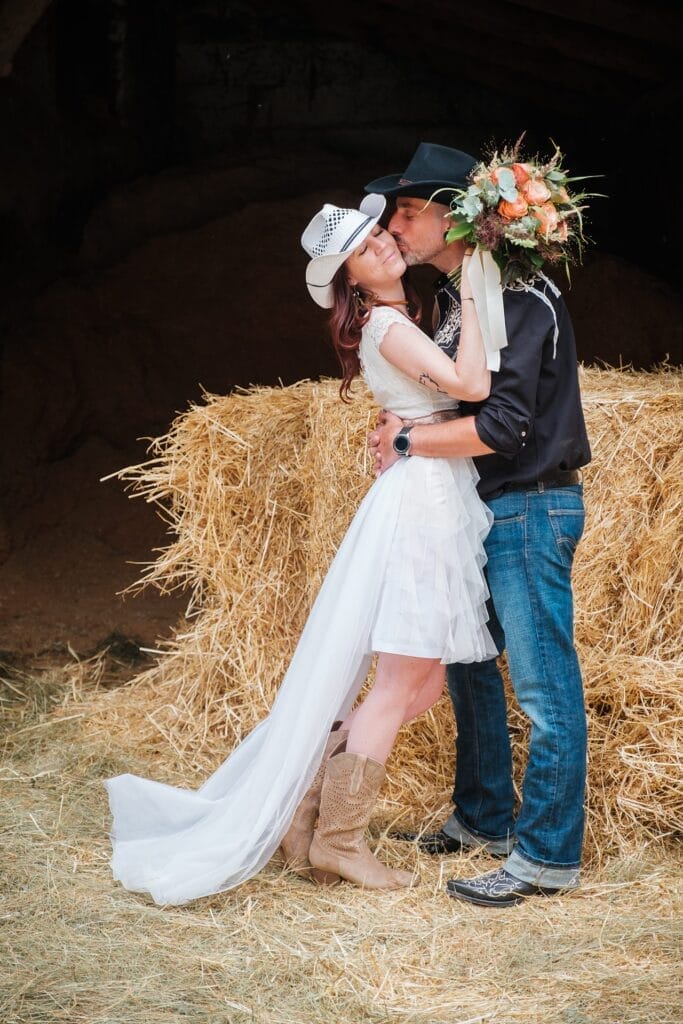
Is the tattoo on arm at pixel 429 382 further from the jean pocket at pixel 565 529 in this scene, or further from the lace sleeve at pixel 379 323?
the jean pocket at pixel 565 529

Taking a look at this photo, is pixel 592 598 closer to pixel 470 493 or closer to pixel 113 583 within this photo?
pixel 470 493

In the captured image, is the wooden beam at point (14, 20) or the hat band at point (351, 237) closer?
the hat band at point (351, 237)

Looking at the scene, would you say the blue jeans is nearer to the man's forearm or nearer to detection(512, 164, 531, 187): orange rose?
the man's forearm

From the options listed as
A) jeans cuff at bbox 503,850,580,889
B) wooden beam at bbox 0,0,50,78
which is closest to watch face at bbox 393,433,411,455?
jeans cuff at bbox 503,850,580,889

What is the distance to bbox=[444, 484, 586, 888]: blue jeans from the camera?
3035 millimetres

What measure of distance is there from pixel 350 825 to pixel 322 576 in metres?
1.19

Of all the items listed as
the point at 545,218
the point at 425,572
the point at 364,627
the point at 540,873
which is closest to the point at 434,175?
the point at 545,218

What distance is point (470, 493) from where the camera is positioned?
10.2 ft

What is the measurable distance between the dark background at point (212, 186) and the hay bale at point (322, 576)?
4.94 ft

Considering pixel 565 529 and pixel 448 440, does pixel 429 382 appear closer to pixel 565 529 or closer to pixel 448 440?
pixel 448 440

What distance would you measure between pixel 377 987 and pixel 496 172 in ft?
6.25

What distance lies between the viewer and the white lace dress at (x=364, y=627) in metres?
3.07

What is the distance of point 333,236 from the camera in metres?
3.12

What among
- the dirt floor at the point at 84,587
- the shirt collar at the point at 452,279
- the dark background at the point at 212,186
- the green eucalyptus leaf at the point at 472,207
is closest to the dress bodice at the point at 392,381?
the shirt collar at the point at 452,279
